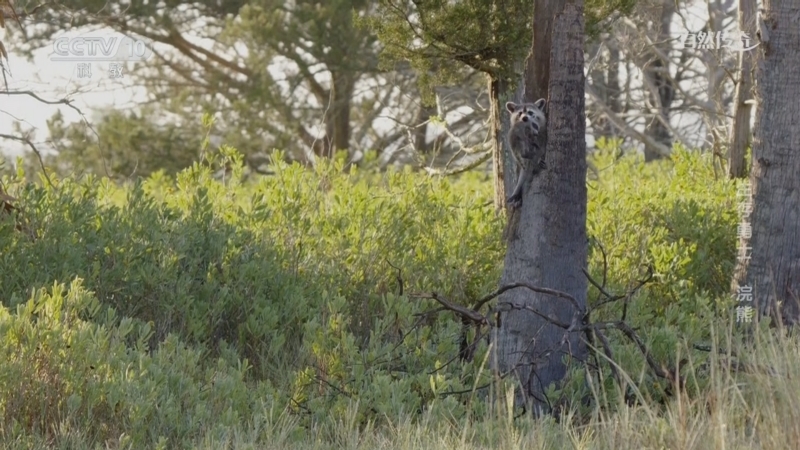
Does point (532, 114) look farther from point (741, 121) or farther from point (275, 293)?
point (741, 121)

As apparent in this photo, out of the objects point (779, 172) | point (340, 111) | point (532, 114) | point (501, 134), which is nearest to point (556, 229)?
point (532, 114)

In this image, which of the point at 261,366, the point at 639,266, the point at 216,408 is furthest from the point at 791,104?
the point at 216,408

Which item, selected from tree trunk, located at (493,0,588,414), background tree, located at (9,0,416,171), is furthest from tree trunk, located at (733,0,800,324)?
background tree, located at (9,0,416,171)

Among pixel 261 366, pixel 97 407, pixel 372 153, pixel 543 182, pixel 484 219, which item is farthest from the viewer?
pixel 372 153

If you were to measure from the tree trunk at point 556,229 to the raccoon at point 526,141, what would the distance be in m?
0.06

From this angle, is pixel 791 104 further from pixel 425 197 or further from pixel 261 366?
pixel 261 366

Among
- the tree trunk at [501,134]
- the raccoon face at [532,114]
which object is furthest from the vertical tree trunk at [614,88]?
the raccoon face at [532,114]

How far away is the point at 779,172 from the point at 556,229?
2.27m

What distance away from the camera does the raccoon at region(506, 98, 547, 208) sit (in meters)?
6.04

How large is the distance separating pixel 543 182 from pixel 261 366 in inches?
86.2

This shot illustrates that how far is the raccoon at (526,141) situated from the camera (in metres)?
6.04

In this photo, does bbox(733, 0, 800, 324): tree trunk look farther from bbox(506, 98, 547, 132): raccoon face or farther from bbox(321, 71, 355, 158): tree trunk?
bbox(321, 71, 355, 158): tree trunk

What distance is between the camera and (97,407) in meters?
5.05

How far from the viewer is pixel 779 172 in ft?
23.8
